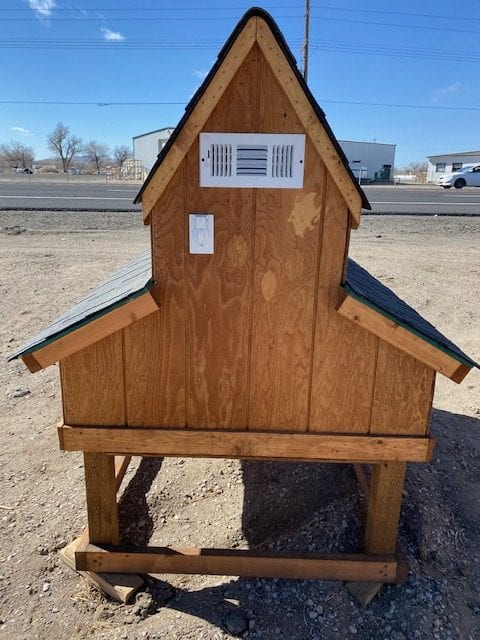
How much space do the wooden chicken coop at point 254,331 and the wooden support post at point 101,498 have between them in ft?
0.04

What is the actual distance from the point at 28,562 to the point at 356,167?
55716 mm

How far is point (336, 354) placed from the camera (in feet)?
8.09

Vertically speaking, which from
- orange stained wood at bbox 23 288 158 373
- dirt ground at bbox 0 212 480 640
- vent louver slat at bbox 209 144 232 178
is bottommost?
dirt ground at bbox 0 212 480 640

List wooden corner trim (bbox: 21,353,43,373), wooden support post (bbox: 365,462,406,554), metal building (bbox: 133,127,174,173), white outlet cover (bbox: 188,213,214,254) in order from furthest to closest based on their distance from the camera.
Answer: metal building (bbox: 133,127,174,173)
wooden support post (bbox: 365,462,406,554)
wooden corner trim (bbox: 21,353,43,373)
white outlet cover (bbox: 188,213,214,254)

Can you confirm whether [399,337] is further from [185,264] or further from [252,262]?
[185,264]

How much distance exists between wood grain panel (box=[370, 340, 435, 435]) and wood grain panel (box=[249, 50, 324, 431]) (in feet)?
1.14

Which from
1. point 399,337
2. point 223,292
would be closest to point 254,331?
point 223,292

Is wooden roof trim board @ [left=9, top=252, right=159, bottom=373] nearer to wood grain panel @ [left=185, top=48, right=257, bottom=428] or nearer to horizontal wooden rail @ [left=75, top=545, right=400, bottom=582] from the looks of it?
wood grain panel @ [left=185, top=48, right=257, bottom=428]

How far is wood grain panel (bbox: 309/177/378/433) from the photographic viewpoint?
7.54ft

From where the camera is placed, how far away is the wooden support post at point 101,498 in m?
2.70

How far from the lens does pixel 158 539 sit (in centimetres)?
326

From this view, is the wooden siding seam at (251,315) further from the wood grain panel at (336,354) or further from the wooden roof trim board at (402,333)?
the wooden roof trim board at (402,333)

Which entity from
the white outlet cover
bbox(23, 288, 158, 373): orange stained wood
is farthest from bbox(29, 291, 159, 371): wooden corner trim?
the white outlet cover

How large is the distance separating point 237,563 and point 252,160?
2056mm
